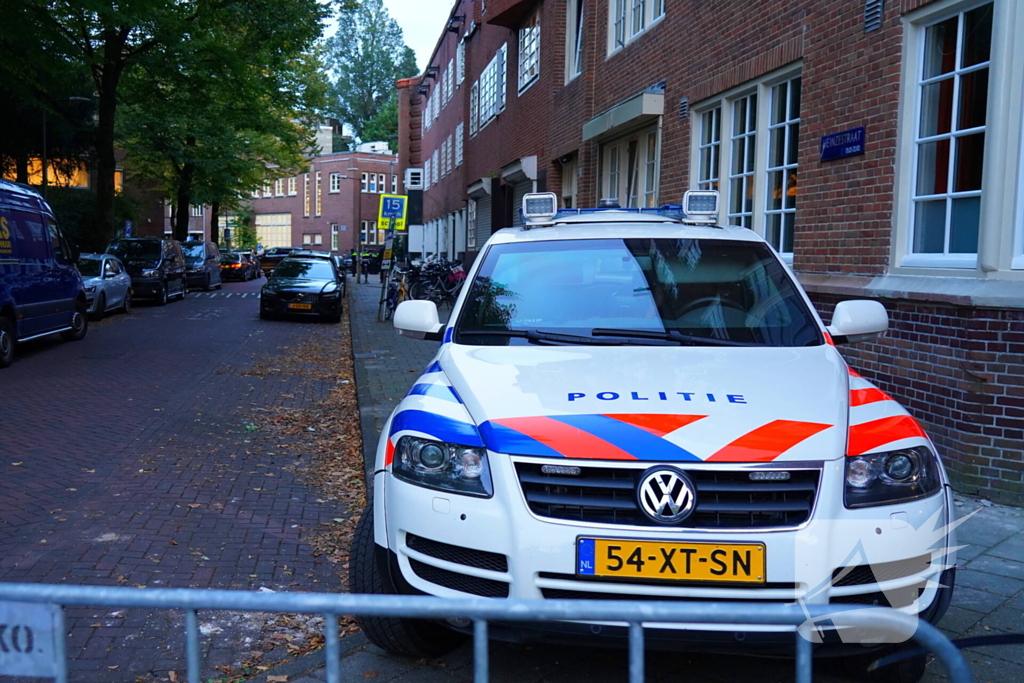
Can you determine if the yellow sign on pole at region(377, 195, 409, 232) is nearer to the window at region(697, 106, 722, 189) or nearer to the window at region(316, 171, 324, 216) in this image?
the window at region(697, 106, 722, 189)

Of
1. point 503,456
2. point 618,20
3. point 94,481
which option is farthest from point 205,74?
point 503,456

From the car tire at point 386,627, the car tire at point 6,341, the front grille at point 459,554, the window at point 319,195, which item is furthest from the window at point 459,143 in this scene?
the window at point 319,195

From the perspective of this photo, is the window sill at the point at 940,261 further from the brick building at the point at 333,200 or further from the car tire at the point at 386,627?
the brick building at the point at 333,200

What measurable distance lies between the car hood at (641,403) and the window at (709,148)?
304 inches

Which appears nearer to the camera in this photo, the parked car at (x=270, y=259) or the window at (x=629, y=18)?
the window at (x=629, y=18)

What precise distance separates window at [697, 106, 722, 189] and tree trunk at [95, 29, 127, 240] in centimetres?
1540

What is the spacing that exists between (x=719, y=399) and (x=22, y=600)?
219cm

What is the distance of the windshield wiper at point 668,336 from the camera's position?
155 inches

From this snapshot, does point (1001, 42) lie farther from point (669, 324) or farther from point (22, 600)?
point (22, 600)

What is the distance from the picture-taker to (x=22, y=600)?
1.82 metres

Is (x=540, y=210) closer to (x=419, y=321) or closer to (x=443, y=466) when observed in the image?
(x=419, y=321)

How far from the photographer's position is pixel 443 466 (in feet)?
10.3

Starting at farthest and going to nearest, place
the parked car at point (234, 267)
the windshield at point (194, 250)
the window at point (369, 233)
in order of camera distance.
A: 1. the window at point (369, 233)
2. the parked car at point (234, 267)
3. the windshield at point (194, 250)

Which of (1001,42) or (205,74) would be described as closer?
(1001,42)
